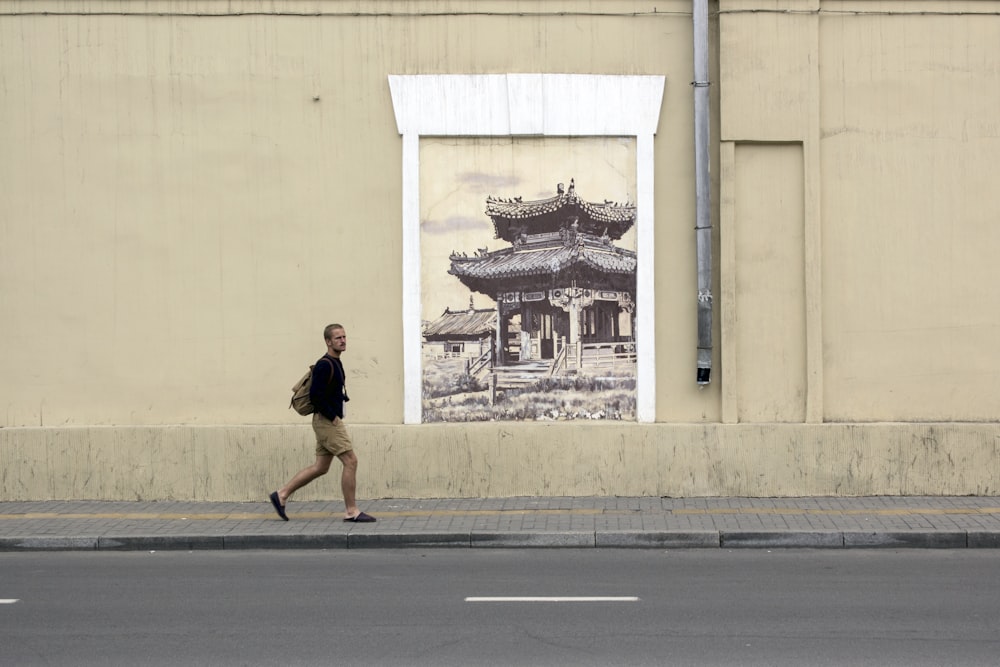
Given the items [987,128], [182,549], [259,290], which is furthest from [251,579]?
[987,128]

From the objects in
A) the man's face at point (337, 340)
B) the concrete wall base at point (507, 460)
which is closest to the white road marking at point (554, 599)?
the man's face at point (337, 340)

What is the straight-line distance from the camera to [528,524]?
1011cm

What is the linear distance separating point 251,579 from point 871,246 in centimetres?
691

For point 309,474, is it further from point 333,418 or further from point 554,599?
point 554,599

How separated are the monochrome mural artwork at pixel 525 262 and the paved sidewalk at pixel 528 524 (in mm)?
1249

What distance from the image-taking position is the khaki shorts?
33.8 ft

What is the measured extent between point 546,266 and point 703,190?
5.74 ft

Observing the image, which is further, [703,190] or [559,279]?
[559,279]

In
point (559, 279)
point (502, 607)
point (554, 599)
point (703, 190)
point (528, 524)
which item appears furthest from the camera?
point (559, 279)

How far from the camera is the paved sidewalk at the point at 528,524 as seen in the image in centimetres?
966

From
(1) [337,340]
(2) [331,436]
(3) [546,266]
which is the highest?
(3) [546,266]

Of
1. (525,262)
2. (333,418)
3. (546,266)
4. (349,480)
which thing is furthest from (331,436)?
(546,266)

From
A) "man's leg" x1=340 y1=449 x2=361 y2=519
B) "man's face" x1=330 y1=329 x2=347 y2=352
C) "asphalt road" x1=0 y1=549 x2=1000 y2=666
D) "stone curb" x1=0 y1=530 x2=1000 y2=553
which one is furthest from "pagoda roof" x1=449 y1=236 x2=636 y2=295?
"asphalt road" x1=0 y1=549 x2=1000 y2=666

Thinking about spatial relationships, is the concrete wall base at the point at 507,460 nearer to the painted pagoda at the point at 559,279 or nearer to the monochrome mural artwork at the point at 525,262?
the monochrome mural artwork at the point at 525,262
